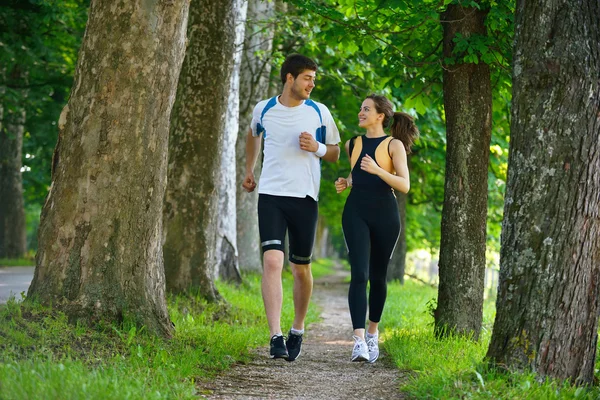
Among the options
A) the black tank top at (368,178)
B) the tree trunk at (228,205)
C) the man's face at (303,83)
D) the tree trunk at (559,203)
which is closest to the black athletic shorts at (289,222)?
the black tank top at (368,178)

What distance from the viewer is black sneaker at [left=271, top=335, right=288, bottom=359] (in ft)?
22.4

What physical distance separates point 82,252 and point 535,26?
3.72 metres

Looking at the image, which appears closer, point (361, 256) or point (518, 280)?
point (518, 280)

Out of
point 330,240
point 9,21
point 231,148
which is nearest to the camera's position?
point 231,148

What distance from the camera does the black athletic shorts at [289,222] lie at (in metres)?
6.98

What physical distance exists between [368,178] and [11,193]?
17043 mm

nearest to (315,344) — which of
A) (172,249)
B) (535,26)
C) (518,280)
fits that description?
(172,249)

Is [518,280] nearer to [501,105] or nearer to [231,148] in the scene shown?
[501,105]

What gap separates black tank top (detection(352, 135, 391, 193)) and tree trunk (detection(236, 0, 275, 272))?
34.8ft

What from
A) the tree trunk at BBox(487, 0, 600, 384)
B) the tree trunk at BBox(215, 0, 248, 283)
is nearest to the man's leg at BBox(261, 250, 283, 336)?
the tree trunk at BBox(487, 0, 600, 384)

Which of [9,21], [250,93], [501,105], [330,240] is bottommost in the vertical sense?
[330,240]

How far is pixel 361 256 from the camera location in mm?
7172

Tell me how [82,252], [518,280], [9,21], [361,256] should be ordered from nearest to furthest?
[518,280] < [82,252] < [361,256] < [9,21]

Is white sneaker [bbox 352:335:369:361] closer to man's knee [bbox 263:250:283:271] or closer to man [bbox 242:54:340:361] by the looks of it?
man [bbox 242:54:340:361]
